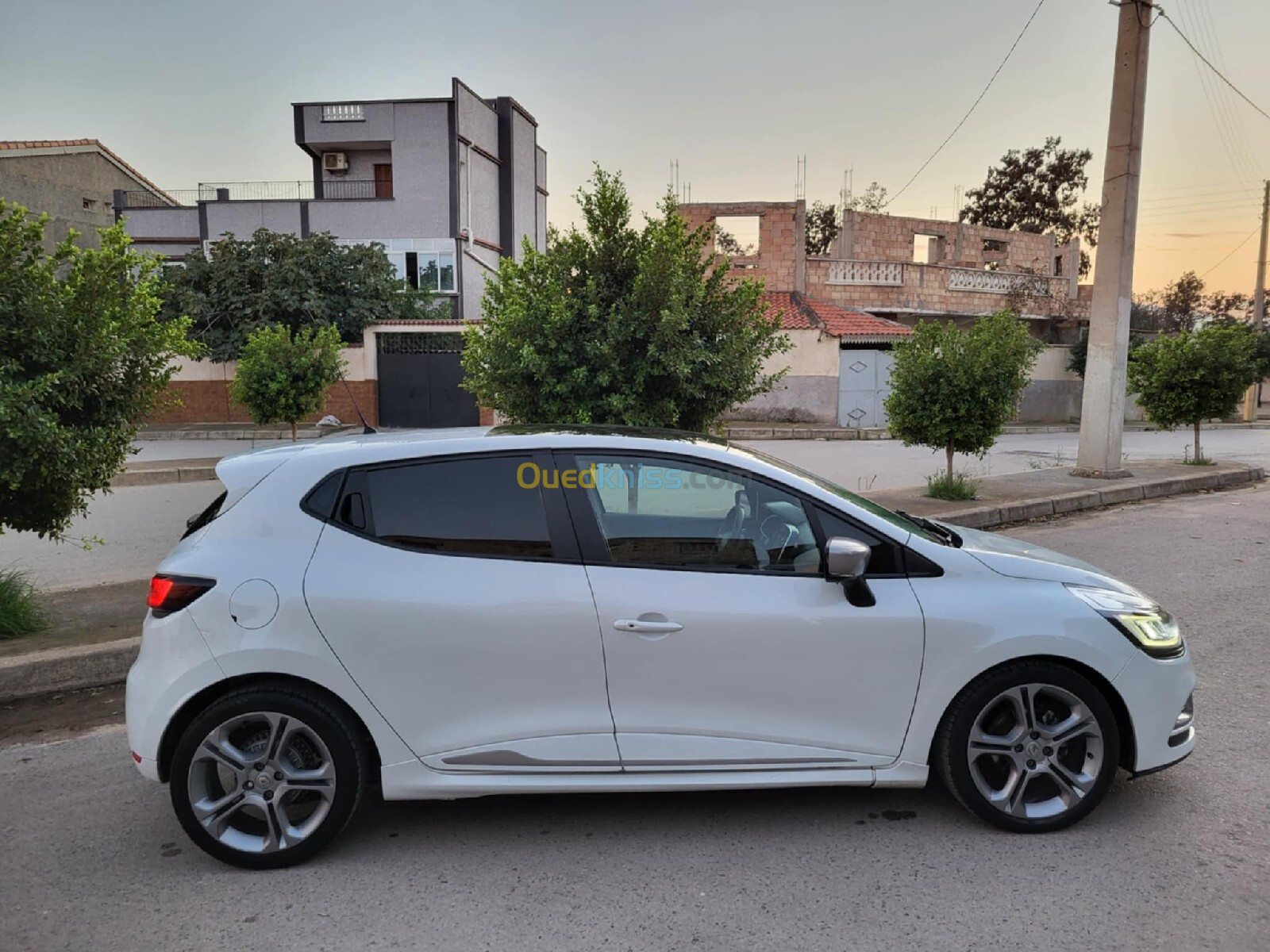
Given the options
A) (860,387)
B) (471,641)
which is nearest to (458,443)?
(471,641)

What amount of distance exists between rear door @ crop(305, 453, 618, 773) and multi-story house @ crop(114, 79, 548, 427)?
76.4 feet

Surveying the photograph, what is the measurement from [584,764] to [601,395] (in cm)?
472

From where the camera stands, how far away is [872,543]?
323 cm

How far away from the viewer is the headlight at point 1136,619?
3246 millimetres

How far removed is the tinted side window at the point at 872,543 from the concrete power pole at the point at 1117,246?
1088 centimetres

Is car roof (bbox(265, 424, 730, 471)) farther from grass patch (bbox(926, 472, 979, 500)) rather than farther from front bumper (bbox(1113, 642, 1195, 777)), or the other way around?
grass patch (bbox(926, 472, 979, 500))

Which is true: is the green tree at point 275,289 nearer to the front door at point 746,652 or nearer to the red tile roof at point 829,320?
the red tile roof at point 829,320

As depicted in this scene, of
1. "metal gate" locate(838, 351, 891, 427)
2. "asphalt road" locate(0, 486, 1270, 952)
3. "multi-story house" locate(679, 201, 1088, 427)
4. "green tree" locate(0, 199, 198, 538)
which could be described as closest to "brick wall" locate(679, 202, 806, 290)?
"multi-story house" locate(679, 201, 1088, 427)

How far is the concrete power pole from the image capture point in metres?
12.4

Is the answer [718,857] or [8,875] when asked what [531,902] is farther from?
[8,875]

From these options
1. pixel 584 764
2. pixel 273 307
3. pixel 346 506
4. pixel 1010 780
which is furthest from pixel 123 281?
pixel 273 307

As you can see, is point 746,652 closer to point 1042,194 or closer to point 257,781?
point 257,781

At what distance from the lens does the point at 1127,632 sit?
3234 mm

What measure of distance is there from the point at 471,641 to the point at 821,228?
45155mm
